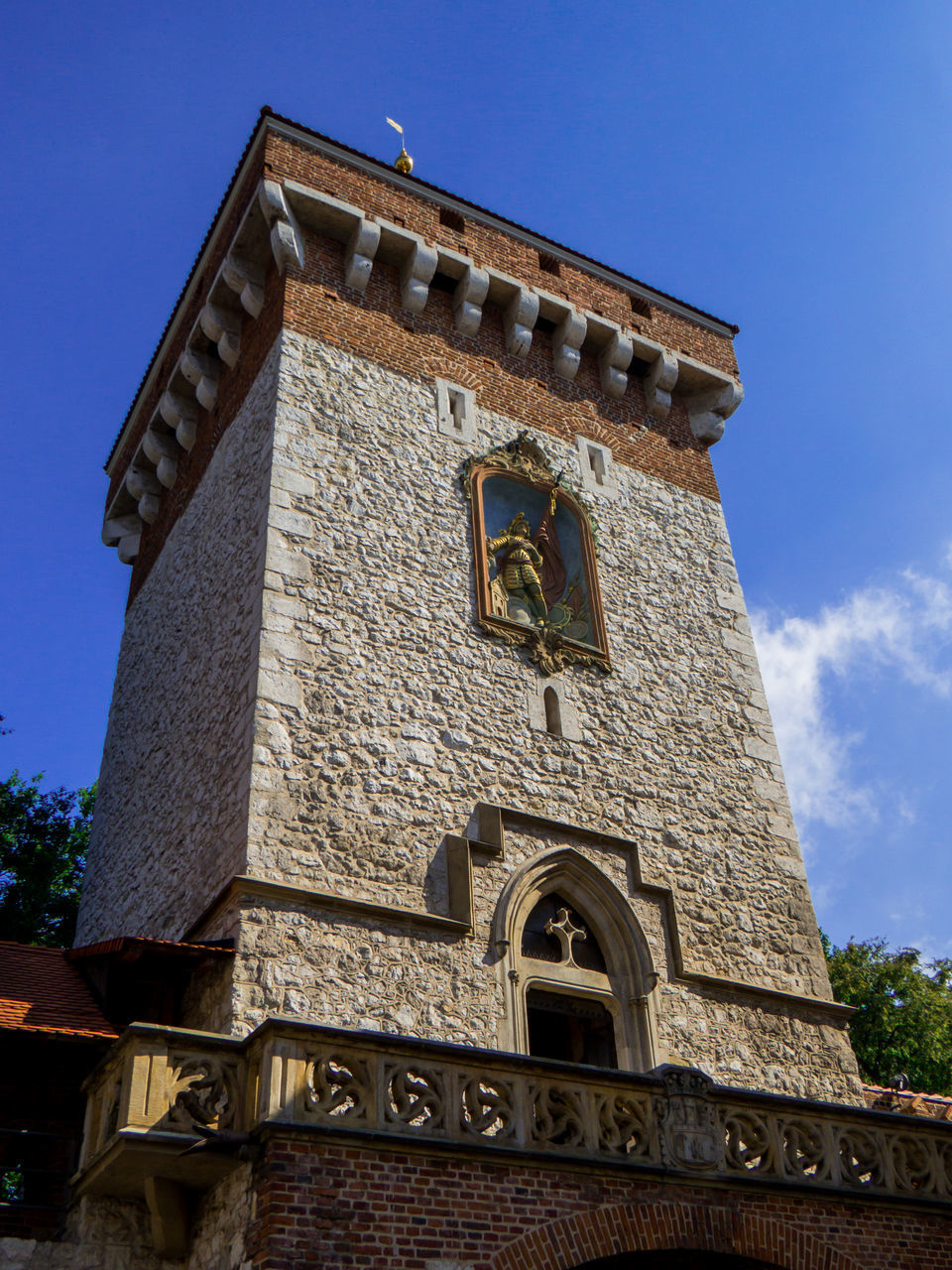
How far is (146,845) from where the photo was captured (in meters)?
12.5

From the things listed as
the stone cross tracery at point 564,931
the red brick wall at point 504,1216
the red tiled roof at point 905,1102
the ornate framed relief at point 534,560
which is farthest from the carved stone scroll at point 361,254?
the red tiled roof at point 905,1102

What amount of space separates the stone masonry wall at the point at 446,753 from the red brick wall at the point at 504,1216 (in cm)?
191

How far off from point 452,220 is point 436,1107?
11.0 m

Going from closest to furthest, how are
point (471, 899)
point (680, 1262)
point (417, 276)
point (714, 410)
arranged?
point (680, 1262) → point (471, 899) → point (417, 276) → point (714, 410)

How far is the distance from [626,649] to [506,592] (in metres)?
1.48

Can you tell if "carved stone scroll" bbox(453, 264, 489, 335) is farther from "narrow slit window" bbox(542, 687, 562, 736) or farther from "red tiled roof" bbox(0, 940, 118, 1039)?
"red tiled roof" bbox(0, 940, 118, 1039)

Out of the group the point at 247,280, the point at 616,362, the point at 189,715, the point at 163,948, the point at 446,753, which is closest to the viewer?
the point at 163,948

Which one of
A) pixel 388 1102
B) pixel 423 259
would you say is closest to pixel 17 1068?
pixel 388 1102

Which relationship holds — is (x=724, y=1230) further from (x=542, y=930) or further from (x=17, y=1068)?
(x=17, y=1068)

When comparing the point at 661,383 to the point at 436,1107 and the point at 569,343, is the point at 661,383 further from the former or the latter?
the point at 436,1107

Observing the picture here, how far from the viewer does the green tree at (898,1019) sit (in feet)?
70.5

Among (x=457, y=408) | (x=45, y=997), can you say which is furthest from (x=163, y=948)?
(x=457, y=408)

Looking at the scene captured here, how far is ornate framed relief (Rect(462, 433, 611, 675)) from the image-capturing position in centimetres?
1260

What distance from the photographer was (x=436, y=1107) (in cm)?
743
